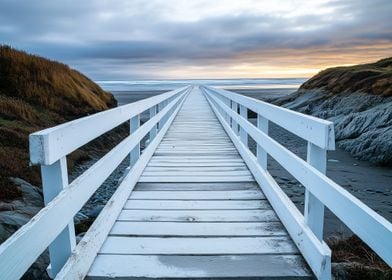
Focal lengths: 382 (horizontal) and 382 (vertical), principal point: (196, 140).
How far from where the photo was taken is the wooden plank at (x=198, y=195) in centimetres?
442

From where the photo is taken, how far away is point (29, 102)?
12547mm

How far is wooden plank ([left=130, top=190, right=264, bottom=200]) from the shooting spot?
14.5 feet

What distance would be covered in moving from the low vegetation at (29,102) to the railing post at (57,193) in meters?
4.46

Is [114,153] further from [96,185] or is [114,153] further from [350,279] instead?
[350,279]

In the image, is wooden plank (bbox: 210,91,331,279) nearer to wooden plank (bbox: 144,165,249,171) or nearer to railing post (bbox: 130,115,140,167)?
wooden plank (bbox: 144,165,249,171)

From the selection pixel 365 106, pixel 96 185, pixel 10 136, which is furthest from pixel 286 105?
pixel 96 185

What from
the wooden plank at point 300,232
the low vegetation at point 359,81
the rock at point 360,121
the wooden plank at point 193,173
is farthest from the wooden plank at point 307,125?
the low vegetation at point 359,81

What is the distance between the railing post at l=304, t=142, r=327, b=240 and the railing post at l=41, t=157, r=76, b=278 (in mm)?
1680

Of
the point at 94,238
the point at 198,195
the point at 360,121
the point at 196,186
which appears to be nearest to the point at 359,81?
the point at 360,121

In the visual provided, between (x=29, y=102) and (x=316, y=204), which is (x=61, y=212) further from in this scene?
(x=29, y=102)

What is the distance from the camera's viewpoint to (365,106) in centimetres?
1548

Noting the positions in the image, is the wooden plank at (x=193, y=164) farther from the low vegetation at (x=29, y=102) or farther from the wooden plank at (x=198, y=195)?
the low vegetation at (x=29, y=102)

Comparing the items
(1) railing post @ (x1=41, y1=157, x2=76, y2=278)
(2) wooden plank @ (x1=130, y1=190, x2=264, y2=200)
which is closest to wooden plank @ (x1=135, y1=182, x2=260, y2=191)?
(2) wooden plank @ (x1=130, y1=190, x2=264, y2=200)

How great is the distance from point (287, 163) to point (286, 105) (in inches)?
763
